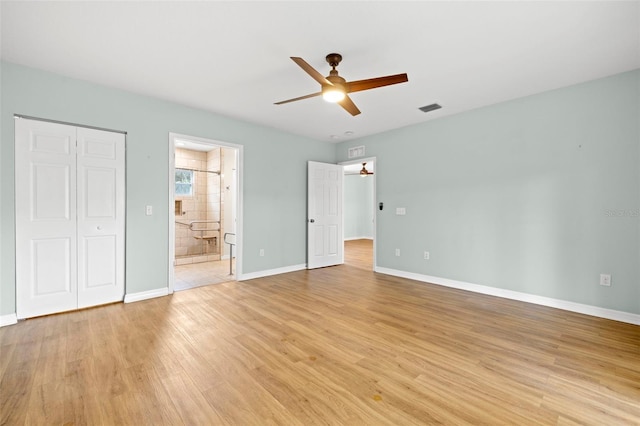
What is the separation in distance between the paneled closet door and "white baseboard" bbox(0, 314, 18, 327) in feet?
0.19

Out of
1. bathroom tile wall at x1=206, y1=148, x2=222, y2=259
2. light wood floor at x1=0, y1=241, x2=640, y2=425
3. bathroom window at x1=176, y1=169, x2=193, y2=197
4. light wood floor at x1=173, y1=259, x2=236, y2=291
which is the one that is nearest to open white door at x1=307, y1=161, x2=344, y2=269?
light wood floor at x1=173, y1=259, x2=236, y2=291

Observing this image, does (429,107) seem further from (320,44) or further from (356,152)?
(320,44)

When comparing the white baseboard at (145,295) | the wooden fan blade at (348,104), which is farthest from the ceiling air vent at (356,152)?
the white baseboard at (145,295)

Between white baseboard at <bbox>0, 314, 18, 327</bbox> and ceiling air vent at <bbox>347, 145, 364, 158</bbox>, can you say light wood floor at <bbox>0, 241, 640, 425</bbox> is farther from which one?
ceiling air vent at <bbox>347, 145, 364, 158</bbox>

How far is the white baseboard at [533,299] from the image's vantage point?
3.03 m

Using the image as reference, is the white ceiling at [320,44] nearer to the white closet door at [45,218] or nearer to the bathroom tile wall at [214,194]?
the white closet door at [45,218]

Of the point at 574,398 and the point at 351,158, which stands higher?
the point at 351,158

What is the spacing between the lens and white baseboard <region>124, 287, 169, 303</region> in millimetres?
3604

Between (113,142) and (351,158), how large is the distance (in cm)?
412

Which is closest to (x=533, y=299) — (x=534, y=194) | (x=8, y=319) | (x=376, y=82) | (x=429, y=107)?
(x=534, y=194)

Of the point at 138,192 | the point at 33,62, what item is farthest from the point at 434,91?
the point at 33,62

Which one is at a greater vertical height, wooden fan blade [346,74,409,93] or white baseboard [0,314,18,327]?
wooden fan blade [346,74,409,93]

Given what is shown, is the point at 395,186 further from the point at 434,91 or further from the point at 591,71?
the point at 591,71

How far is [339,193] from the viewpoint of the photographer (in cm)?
616
